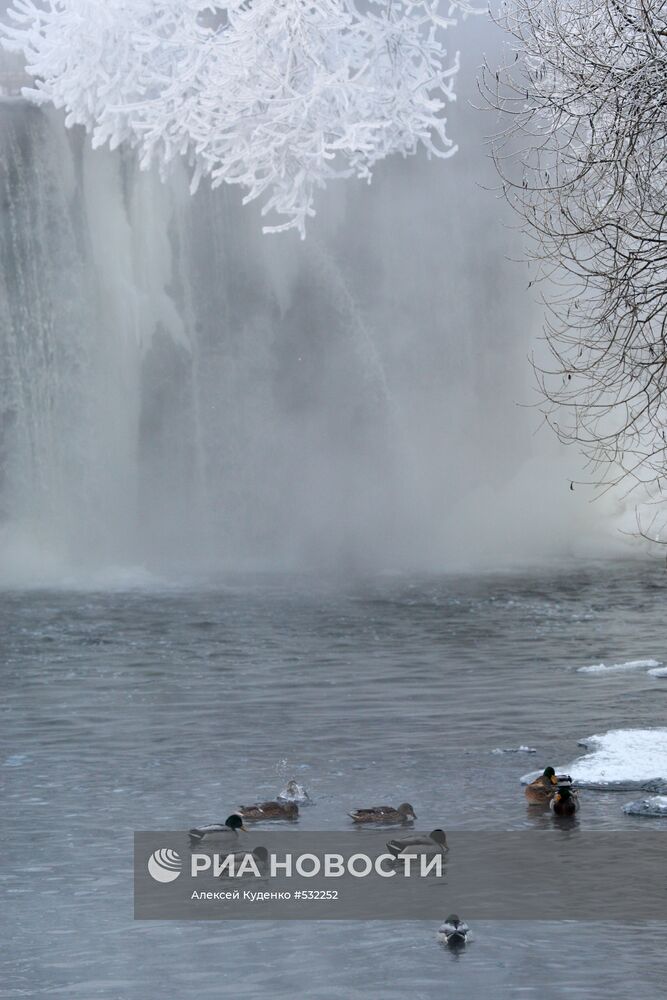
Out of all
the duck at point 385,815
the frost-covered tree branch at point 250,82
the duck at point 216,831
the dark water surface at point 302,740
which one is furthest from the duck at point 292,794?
the frost-covered tree branch at point 250,82

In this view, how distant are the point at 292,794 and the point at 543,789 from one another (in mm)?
1540

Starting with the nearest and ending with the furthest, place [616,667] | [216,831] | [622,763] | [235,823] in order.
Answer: [216,831], [235,823], [622,763], [616,667]

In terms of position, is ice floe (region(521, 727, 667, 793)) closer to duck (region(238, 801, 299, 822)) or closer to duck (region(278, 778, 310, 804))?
duck (region(278, 778, 310, 804))

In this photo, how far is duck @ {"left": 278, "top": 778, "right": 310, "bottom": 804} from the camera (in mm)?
10508

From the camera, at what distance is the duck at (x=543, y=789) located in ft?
34.4

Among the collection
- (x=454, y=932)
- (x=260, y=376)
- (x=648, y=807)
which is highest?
(x=260, y=376)

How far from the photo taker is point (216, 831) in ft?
31.5

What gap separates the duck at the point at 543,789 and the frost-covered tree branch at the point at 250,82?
16.8 m

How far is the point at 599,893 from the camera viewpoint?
345 inches

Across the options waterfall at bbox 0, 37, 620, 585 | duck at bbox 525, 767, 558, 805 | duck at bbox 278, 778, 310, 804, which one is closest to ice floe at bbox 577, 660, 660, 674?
duck at bbox 525, 767, 558, 805

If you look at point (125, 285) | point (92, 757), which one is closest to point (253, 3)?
point (125, 285)

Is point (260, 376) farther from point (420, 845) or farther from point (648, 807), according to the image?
point (420, 845)

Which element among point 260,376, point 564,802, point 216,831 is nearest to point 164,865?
point 216,831

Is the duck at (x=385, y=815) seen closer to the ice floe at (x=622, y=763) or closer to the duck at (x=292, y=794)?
the duck at (x=292, y=794)
